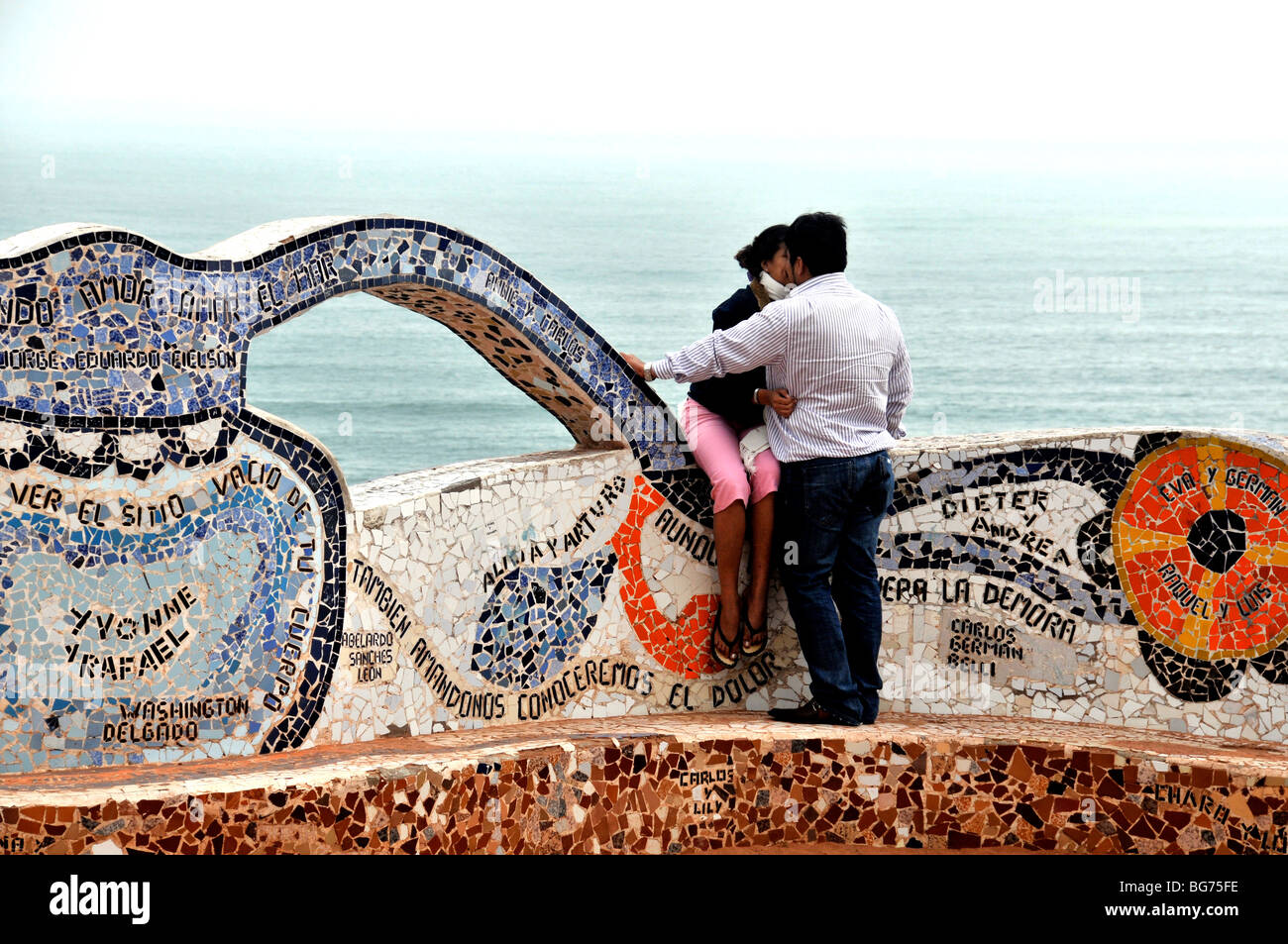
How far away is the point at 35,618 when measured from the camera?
4.42 meters

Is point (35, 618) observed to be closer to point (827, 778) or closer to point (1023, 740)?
point (827, 778)

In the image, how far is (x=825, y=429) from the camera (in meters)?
5.15

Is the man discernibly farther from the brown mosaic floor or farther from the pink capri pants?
the brown mosaic floor

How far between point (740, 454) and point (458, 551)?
942 millimetres

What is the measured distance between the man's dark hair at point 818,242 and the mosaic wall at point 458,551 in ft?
2.16

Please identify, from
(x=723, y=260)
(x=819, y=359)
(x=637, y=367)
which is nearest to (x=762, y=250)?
(x=819, y=359)

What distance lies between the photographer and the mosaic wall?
14.6 feet

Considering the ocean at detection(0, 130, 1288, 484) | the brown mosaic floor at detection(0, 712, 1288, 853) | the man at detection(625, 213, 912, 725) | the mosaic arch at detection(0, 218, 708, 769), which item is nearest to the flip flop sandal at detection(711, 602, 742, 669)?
the brown mosaic floor at detection(0, 712, 1288, 853)

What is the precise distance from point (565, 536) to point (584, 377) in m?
0.49

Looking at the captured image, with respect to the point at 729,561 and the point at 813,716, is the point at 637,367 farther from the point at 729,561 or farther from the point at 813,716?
the point at 813,716

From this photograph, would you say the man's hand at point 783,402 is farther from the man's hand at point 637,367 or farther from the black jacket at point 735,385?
the man's hand at point 637,367

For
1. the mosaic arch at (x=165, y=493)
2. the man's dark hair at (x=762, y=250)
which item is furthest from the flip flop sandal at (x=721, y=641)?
the mosaic arch at (x=165, y=493)

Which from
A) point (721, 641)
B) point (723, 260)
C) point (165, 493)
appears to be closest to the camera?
point (165, 493)

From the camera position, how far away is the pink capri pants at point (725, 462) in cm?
524
